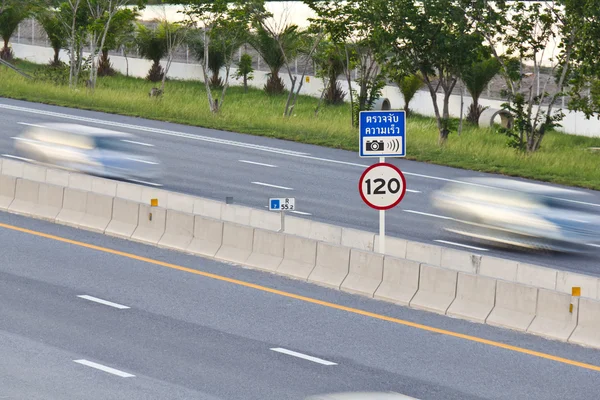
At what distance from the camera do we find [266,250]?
60.1 feet

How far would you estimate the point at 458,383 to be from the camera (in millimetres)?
12484

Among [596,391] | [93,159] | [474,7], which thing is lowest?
[596,391]

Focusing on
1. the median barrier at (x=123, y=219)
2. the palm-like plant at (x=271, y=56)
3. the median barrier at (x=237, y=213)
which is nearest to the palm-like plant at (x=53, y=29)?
the palm-like plant at (x=271, y=56)

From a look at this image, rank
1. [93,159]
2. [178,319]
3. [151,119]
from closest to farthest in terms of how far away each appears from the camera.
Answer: [178,319]
[93,159]
[151,119]

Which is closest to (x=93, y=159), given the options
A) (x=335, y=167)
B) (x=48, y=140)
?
(x=48, y=140)

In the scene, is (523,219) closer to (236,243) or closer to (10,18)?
(236,243)

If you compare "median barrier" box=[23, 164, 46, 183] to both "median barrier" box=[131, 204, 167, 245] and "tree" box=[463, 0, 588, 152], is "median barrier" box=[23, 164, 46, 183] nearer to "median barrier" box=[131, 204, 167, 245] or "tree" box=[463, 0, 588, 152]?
"median barrier" box=[131, 204, 167, 245]

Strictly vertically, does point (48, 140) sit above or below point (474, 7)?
below

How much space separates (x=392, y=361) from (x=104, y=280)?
556 centimetres

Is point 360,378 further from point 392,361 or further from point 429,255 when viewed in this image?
point 429,255

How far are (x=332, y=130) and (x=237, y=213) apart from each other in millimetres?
17084

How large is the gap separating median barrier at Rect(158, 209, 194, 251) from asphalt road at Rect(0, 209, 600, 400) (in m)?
1.15

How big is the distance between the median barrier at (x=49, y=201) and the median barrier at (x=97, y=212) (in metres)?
0.76

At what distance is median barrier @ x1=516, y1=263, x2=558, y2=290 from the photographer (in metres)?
16.5
